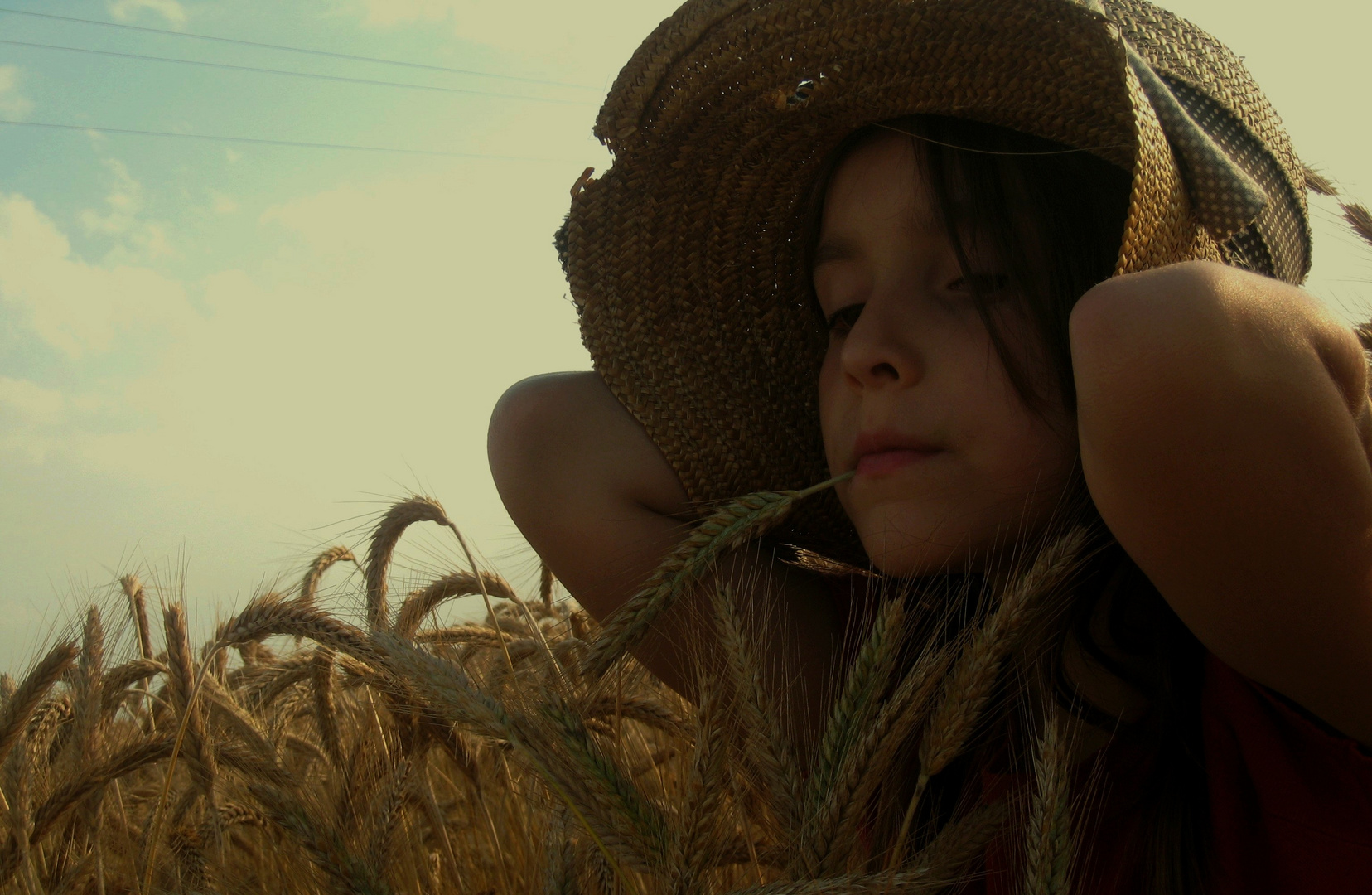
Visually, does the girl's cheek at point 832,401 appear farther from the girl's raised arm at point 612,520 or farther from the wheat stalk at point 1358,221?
the wheat stalk at point 1358,221

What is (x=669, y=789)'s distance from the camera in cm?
177

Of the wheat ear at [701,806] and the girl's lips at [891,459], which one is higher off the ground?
the girl's lips at [891,459]

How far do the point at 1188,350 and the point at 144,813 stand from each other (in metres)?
2.50

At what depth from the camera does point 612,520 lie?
145 centimetres

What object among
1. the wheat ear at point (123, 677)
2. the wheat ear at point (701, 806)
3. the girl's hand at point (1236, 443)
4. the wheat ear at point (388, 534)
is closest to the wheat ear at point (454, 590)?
the wheat ear at point (388, 534)

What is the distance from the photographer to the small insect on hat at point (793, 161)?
108 cm

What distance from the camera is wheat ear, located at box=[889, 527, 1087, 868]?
0.91 meters

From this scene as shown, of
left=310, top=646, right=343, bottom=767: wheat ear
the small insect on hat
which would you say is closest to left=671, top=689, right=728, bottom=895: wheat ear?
the small insect on hat

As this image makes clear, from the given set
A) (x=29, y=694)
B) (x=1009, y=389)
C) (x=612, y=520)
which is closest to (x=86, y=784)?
(x=29, y=694)

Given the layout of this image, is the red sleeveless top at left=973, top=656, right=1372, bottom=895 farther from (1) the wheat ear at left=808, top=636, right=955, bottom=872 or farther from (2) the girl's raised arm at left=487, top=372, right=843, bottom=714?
(2) the girl's raised arm at left=487, top=372, right=843, bottom=714

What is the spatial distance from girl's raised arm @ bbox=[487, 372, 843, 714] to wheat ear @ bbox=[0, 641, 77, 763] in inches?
34.1

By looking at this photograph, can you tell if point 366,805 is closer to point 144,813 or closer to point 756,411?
point 756,411

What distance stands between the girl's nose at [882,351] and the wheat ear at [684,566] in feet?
0.62

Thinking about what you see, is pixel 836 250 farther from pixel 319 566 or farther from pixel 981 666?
pixel 319 566
